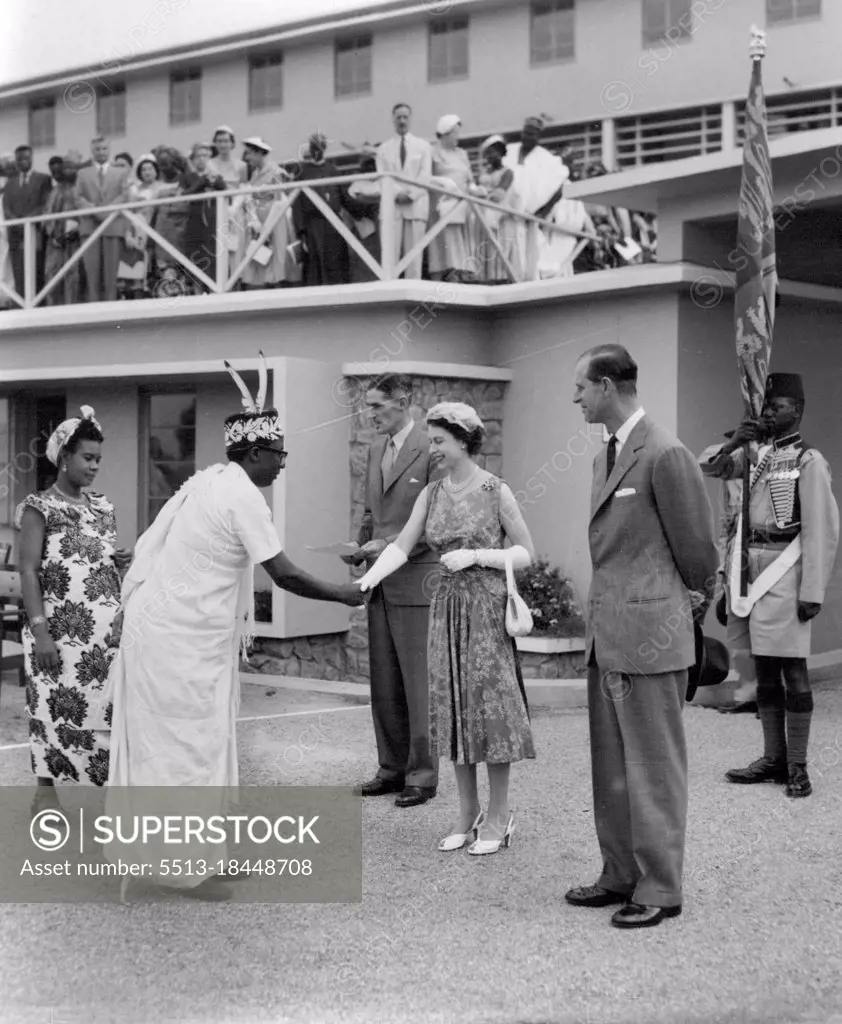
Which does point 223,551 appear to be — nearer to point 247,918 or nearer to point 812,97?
point 247,918

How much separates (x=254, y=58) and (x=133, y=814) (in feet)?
60.3

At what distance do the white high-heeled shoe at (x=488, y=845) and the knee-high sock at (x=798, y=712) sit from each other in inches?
63.3

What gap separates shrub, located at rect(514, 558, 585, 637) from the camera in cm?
949

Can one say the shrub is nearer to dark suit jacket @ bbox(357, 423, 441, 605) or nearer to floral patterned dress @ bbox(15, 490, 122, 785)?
dark suit jacket @ bbox(357, 423, 441, 605)

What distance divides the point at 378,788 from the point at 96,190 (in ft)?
25.6

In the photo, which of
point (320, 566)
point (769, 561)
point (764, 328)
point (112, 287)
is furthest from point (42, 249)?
point (769, 561)

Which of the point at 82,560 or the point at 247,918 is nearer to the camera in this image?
the point at 247,918

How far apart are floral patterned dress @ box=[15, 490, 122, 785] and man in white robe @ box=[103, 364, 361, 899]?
0.70m

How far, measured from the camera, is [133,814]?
4770mm

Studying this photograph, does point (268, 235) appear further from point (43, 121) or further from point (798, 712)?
point (43, 121)

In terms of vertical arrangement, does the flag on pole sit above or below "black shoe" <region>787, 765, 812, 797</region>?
above

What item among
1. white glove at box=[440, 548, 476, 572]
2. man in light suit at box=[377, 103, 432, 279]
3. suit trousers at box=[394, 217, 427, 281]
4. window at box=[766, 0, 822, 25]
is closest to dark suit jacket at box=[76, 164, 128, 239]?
man in light suit at box=[377, 103, 432, 279]

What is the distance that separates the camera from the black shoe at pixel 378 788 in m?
6.45

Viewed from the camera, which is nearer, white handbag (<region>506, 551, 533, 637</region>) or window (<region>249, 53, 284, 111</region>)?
white handbag (<region>506, 551, 533, 637</region>)
